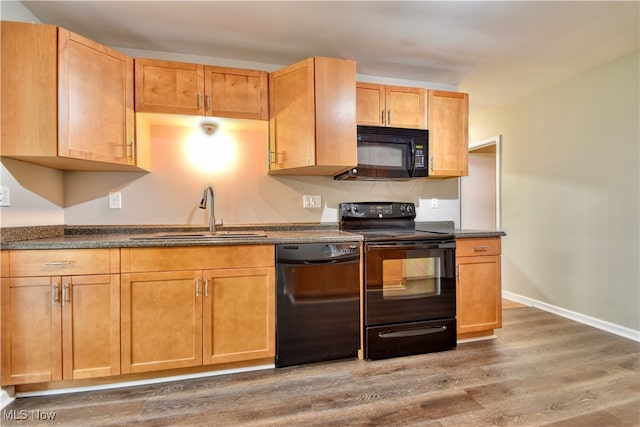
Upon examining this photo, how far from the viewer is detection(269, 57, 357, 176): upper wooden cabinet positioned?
2.15 metres

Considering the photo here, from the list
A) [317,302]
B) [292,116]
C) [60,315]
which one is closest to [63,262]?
[60,315]

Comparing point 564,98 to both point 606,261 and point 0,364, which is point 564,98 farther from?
point 0,364

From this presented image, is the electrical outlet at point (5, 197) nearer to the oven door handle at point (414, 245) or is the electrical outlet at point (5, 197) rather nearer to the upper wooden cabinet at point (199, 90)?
the upper wooden cabinet at point (199, 90)

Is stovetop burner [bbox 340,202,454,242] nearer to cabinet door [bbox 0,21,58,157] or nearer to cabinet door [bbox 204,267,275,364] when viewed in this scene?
cabinet door [bbox 204,267,275,364]

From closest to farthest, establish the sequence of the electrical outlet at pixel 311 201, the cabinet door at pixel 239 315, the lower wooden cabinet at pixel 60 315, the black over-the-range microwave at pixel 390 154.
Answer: the lower wooden cabinet at pixel 60 315
the cabinet door at pixel 239 315
the black over-the-range microwave at pixel 390 154
the electrical outlet at pixel 311 201

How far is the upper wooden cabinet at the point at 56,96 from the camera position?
1678 millimetres

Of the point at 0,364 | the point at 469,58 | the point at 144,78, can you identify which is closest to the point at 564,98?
the point at 469,58

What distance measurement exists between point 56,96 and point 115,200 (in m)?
0.81

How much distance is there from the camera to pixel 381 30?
215cm

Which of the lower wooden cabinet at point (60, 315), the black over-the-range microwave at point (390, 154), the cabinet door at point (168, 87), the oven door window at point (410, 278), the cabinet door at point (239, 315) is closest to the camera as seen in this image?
the lower wooden cabinet at point (60, 315)

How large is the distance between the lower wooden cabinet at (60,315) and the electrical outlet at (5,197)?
0.30m

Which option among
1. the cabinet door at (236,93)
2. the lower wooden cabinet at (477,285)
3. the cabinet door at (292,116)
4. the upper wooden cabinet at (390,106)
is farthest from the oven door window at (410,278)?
the cabinet door at (236,93)

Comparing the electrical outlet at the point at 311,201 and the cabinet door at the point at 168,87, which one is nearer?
the cabinet door at the point at 168,87

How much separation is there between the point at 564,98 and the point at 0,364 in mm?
4855
